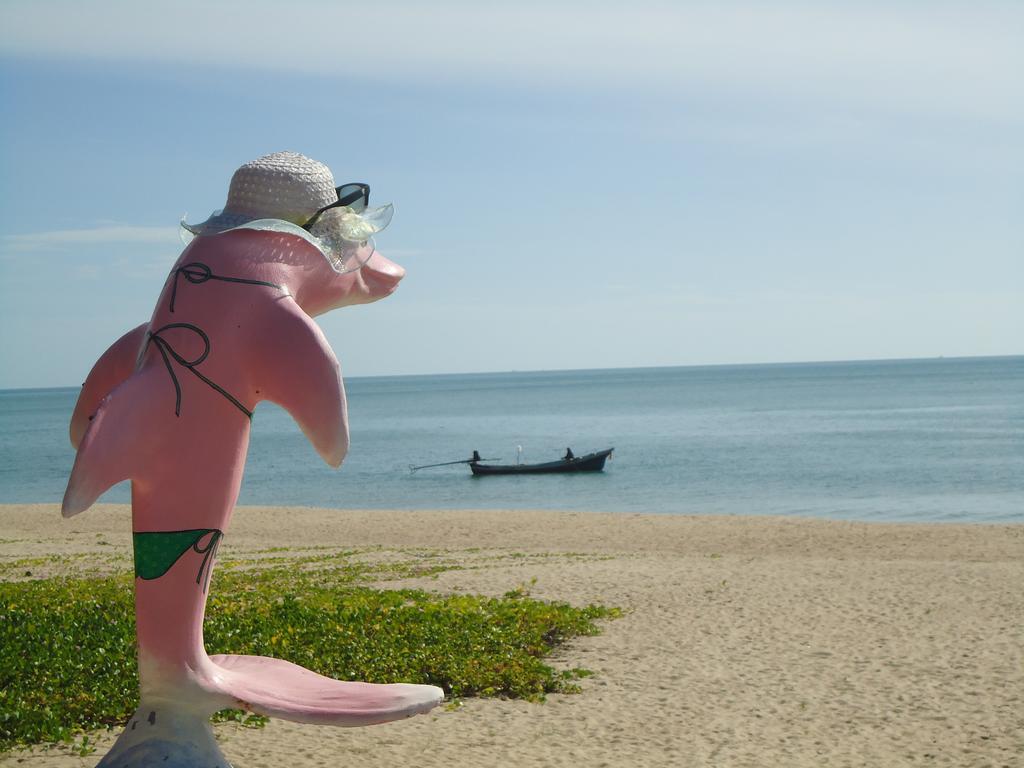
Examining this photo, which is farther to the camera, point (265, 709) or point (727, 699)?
point (727, 699)

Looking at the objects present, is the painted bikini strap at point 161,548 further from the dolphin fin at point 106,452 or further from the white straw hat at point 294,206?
the white straw hat at point 294,206

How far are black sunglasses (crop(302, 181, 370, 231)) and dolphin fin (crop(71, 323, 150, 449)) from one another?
0.92m

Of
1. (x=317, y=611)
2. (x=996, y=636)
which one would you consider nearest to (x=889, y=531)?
(x=996, y=636)

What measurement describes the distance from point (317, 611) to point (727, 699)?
3.75 metres

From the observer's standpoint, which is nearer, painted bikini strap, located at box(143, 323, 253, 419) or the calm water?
painted bikini strap, located at box(143, 323, 253, 419)

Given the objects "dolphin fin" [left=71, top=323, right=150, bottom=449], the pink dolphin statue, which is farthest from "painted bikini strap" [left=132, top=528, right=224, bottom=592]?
"dolphin fin" [left=71, top=323, right=150, bottom=449]

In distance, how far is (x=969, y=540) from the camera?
21234mm

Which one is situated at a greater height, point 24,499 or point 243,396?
point 243,396

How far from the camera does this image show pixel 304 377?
3.91m

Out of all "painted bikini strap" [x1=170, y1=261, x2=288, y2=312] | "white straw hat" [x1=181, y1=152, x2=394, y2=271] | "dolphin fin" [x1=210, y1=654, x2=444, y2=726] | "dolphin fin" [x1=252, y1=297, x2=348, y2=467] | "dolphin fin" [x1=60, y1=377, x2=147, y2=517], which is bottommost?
A: "dolphin fin" [x1=210, y1=654, x2=444, y2=726]

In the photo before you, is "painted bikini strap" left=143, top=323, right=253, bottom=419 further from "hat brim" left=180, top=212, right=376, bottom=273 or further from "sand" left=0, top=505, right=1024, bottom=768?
"sand" left=0, top=505, right=1024, bottom=768

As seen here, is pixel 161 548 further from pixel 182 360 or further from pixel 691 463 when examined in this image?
Answer: pixel 691 463

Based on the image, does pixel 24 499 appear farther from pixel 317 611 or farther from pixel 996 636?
pixel 996 636

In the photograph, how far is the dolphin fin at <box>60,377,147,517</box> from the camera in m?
3.67
